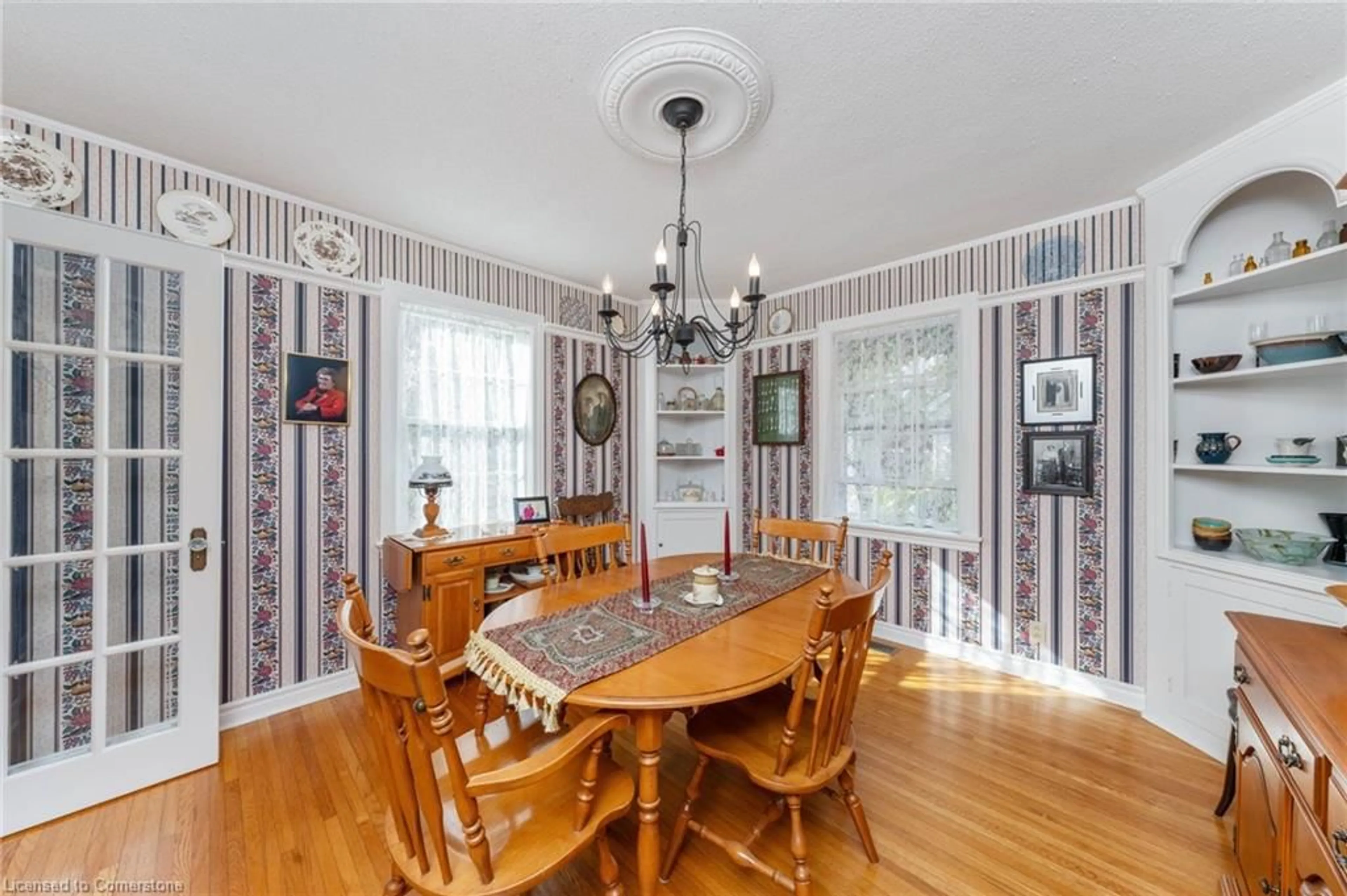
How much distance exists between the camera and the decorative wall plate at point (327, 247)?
8.48 feet

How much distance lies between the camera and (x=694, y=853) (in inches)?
65.4

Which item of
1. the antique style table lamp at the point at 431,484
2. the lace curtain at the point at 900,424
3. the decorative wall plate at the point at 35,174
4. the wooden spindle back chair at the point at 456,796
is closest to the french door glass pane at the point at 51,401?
the decorative wall plate at the point at 35,174

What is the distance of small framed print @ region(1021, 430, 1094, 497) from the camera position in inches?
106

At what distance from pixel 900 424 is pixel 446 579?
2988 mm

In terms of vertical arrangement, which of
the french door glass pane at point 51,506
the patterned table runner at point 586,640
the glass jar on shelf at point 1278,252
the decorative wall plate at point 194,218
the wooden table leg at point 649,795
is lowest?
the wooden table leg at point 649,795

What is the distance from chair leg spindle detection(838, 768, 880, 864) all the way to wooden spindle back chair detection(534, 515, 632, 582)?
129cm

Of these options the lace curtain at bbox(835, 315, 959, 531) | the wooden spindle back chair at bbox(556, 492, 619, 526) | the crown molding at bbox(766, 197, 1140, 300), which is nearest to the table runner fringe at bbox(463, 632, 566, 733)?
the wooden spindle back chair at bbox(556, 492, 619, 526)

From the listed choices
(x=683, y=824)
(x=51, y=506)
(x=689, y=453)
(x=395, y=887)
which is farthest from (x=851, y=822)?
(x=51, y=506)

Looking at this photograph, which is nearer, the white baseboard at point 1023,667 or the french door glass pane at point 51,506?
the french door glass pane at point 51,506

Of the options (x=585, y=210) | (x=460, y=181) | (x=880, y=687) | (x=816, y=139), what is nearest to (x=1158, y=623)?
(x=880, y=687)

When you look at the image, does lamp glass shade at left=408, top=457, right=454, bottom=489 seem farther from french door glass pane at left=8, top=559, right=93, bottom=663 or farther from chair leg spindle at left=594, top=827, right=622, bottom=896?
chair leg spindle at left=594, top=827, right=622, bottom=896

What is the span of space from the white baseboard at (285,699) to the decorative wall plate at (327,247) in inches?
82.4

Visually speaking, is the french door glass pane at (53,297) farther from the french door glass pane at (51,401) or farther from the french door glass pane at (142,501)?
the french door glass pane at (142,501)

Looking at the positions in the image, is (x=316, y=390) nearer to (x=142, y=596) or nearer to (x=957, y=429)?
(x=142, y=596)
